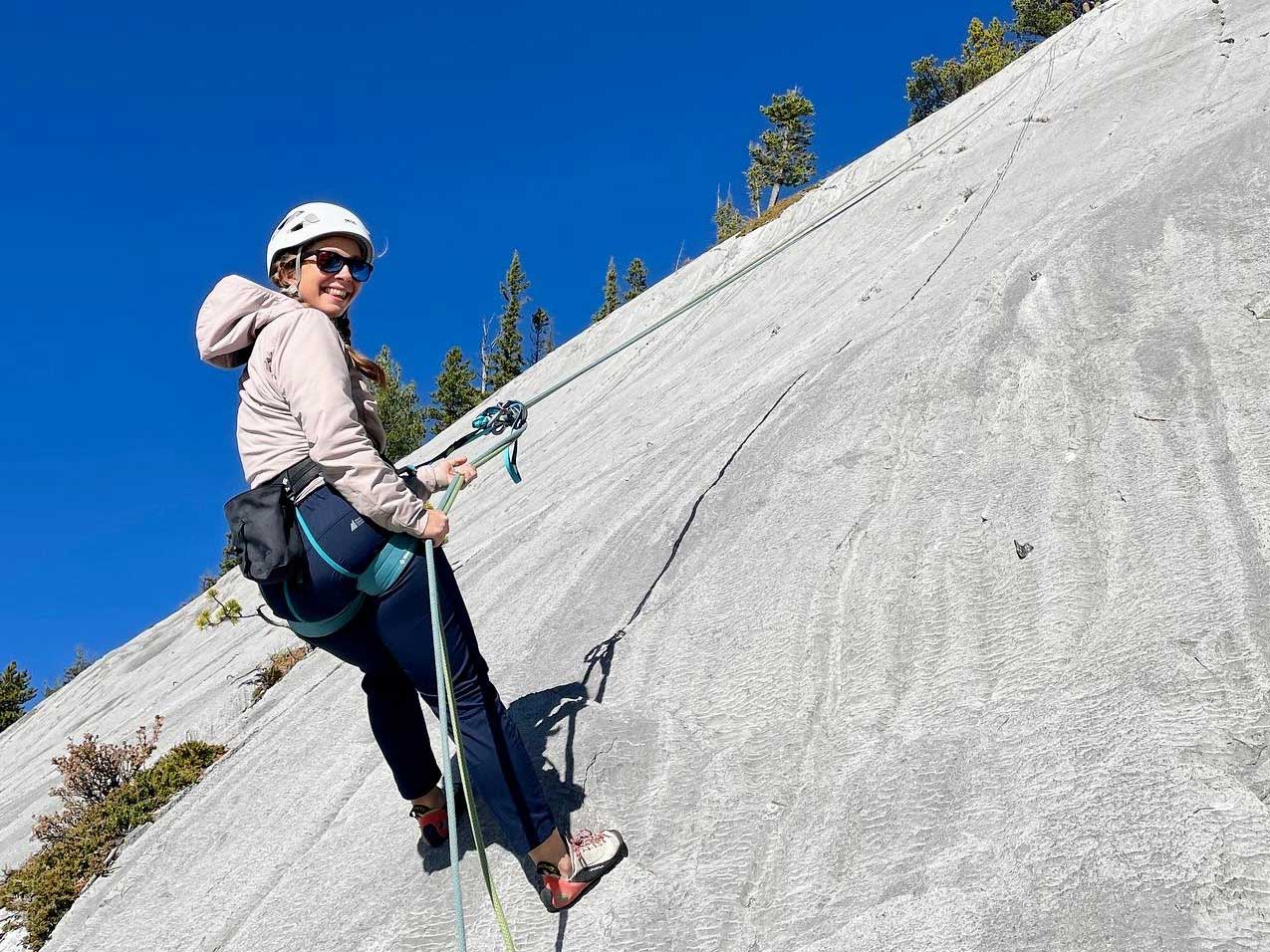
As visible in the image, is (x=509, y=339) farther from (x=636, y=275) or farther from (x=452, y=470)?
(x=452, y=470)

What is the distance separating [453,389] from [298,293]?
2038 inches

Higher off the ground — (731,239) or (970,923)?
(731,239)

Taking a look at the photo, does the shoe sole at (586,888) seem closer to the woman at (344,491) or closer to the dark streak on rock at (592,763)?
the woman at (344,491)

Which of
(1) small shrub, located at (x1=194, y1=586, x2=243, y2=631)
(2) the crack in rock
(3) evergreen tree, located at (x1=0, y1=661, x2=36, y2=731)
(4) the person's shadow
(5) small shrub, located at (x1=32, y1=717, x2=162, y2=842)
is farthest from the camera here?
(3) evergreen tree, located at (x1=0, y1=661, x2=36, y2=731)

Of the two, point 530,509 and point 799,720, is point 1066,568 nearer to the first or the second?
point 799,720

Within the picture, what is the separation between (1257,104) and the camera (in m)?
10.0

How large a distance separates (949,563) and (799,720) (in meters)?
1.54

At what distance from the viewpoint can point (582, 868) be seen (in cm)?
436

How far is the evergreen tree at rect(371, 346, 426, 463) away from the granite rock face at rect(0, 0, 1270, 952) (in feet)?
116

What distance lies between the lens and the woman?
3799mm

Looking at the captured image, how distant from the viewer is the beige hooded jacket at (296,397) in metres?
A: 3.75

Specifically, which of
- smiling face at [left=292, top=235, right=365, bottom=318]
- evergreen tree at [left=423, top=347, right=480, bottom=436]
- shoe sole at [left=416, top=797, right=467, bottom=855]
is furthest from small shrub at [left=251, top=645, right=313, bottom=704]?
evergreen tree at [left=423, top=347, right=480, bottom=436]

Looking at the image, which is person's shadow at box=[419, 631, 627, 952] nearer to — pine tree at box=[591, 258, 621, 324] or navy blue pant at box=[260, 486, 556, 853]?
navy blue pant at box=[260, 486, 556, 853]

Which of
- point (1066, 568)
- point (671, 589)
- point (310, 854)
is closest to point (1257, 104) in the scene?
point (1066, 568)
